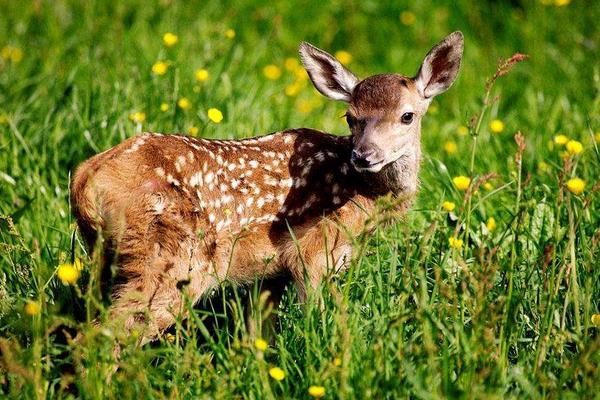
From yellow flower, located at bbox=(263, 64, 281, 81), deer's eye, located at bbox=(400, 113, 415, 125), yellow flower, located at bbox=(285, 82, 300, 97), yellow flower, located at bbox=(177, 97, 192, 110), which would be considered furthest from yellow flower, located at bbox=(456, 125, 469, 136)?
yellow flower, located at bbox=(177, 97, 192, 110)

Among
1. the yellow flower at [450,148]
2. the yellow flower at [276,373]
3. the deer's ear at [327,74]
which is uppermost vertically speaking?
the deer's ear at [327,74]

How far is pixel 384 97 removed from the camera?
421cm

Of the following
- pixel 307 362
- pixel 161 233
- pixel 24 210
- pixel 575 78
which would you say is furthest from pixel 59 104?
pixel 575 78

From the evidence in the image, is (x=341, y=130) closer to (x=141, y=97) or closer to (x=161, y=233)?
(x=141, y=97)

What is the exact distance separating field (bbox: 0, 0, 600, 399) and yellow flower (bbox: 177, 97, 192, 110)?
2cm

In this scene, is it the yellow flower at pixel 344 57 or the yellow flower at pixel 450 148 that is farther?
the yellow flower at pixel 344 57

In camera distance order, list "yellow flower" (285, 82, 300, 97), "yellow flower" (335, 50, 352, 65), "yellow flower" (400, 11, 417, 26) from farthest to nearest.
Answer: "yellow flower" (400, 11, 417, 26), "yellow flower" (335, 50, 352, 65), "yellow flower" (285, 82, 300, 97)

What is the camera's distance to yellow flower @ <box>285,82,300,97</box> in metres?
6.30

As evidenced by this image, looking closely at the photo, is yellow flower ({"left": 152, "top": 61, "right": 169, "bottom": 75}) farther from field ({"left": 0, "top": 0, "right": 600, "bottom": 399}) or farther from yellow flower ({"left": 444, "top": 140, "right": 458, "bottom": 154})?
yellow flower ({"left": 444, "top": 140, "right": 458, "bottom": 154})

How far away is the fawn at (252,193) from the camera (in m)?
3.63

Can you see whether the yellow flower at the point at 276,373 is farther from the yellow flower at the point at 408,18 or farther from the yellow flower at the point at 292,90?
the yellow flower at the point at 408,18

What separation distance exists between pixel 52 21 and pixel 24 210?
9.42 feet

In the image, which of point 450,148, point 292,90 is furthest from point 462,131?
point 292,90

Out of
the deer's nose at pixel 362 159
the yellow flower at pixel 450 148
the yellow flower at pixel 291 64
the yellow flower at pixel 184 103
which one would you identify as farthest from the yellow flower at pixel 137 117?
the yellow flower at pixel 291 64
